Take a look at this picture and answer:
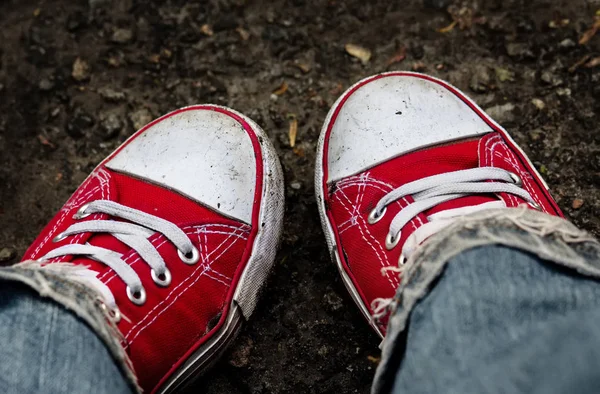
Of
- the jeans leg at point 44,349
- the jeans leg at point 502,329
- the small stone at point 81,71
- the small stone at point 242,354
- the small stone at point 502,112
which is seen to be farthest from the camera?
the small stone at point 81,71

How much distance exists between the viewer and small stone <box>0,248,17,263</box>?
1459 millimetres

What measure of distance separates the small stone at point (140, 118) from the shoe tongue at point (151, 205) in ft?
0.79

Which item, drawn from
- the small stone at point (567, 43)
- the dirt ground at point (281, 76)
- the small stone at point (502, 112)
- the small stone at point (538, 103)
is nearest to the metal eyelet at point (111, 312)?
the dirt ground at point (281, 76)

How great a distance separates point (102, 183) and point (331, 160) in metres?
0.58

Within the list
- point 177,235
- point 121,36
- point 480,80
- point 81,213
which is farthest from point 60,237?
point 480,80

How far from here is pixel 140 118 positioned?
1.52 m

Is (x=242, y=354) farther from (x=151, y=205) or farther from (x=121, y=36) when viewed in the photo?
(x=121, y=36)

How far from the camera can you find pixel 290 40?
5.04 feet

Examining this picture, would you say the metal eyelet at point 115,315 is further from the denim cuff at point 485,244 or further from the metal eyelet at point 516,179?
the metal eyelet at point 516,179

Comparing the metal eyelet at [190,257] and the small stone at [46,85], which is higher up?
the small stone at [46,85]

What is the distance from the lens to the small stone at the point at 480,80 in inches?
58.2

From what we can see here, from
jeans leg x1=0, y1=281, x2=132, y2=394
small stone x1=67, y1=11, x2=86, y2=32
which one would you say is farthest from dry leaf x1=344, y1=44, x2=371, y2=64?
jeans leg x1=0, y1=281, x2=132, y2=394

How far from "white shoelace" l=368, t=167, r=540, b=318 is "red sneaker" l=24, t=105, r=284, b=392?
30 cm

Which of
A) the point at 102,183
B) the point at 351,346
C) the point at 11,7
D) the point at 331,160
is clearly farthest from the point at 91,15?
the point at 351,346
